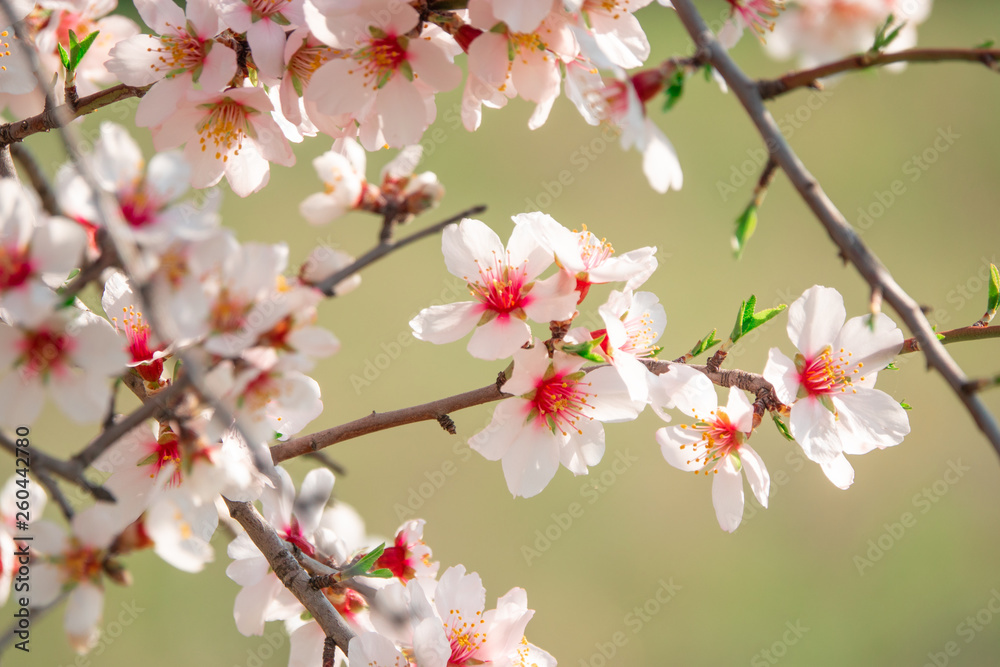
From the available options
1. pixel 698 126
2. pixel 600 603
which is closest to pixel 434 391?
pixel 600 603

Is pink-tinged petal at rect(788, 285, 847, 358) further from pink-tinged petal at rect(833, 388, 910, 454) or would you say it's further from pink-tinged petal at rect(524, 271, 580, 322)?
pink-tinged petal at rect(524, 271, 580, 322)

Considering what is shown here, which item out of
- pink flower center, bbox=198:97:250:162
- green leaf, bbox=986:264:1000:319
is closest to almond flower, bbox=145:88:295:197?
pink flower center, bbox=198:97:250:162

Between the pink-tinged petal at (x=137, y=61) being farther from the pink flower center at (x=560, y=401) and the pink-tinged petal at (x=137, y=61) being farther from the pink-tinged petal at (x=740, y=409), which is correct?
the pink-tinged petal at (x=740, y=409)

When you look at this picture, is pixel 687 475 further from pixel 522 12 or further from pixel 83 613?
pixel 83 613

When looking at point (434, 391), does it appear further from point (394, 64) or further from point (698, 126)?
point (394, 64)

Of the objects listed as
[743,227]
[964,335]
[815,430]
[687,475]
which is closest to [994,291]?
[964,335]
